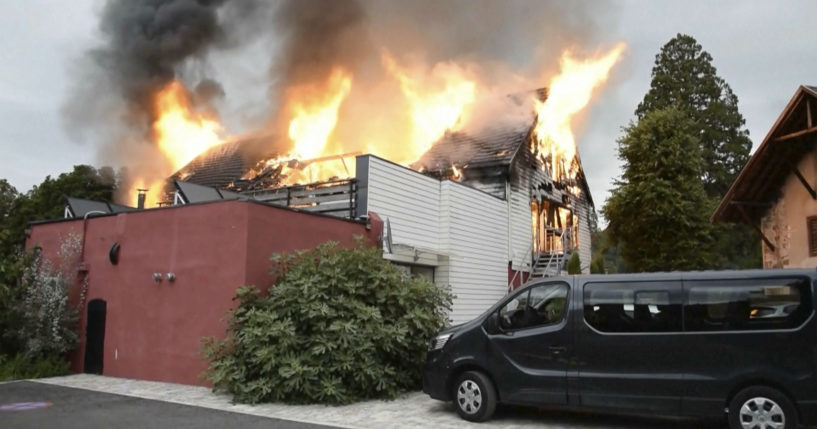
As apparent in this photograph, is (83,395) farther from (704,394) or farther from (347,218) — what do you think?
(704,394)

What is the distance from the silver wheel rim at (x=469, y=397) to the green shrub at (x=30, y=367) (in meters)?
9.24

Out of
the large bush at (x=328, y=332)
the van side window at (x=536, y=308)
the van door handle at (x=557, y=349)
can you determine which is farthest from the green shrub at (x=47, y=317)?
the van door handle at (x=557, y=349)

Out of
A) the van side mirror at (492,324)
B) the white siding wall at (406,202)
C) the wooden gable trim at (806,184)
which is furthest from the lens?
the white siding wall at (406,202)

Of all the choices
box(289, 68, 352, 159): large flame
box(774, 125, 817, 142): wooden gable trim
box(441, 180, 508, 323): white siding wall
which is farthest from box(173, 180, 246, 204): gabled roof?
box(774, 125, 817, 142): wooden gable trim

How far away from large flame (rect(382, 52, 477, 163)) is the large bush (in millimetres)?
11872

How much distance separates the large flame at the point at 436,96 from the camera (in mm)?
22375

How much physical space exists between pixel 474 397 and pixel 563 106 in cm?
1605

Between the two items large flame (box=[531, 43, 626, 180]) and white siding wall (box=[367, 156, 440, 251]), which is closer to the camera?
white siding wall (box=[367, 156, 440, 251])

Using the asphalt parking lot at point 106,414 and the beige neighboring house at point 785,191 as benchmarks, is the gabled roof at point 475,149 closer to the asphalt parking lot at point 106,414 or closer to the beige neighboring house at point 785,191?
the beige neighboring house at point 785,191

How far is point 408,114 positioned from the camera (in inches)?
899

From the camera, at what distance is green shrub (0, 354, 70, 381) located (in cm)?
1235

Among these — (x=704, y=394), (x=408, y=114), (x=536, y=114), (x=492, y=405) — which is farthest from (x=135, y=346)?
(x=536, y=114)

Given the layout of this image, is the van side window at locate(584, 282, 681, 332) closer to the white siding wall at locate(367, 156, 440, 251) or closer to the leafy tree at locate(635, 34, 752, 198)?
the white siding wall at locate(367, 156, 440, 251)

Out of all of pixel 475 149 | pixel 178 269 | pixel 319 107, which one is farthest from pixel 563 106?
pixel 178 269
